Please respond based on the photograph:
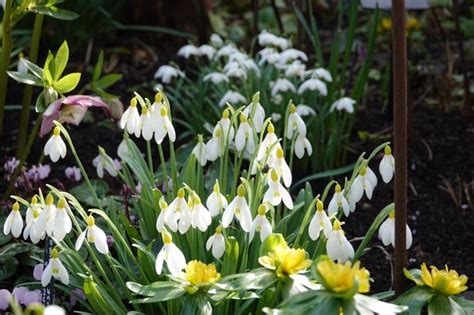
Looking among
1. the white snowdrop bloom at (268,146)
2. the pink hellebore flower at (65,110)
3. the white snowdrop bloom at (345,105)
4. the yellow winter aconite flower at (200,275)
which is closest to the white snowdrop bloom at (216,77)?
the white snowdrop bloom at (345,105)

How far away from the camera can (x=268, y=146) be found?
1.93 metres

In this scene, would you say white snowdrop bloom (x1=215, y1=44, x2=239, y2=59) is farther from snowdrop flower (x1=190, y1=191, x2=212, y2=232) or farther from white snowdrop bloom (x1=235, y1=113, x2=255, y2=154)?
snowdrop flower (x1=190, y1=191, x2=212, y2=232)

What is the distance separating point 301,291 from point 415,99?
2.10 metres

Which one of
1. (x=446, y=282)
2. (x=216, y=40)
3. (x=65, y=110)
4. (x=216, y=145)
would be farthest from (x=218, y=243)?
(x=216, y=40)

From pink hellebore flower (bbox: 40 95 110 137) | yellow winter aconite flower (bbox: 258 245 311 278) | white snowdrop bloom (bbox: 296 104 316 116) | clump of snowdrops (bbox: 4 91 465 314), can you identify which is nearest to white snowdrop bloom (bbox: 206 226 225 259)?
clump of snowdrops (bbox: 4 91 465 314)

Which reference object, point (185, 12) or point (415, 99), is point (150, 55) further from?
point (415, 99)

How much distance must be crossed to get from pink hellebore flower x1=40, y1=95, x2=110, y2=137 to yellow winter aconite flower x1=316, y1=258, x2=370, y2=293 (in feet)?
3.01

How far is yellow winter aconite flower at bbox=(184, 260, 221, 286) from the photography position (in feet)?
5.49

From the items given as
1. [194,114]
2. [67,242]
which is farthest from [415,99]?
[67,242]

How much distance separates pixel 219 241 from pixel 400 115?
42 centimetres

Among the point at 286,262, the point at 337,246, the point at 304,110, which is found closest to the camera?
the point at 286,262

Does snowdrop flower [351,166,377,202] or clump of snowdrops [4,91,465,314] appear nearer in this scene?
clump of snowdrops [4,91,465,314]

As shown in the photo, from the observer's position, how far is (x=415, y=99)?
3602mm

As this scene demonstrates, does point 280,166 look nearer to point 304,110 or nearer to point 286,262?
point 286,262
